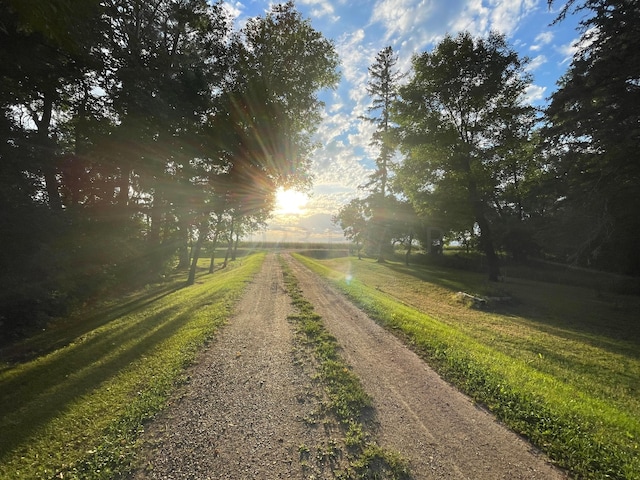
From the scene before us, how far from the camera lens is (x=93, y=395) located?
5.27 meters

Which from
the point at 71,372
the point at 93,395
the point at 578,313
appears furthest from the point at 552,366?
the point at 71,372

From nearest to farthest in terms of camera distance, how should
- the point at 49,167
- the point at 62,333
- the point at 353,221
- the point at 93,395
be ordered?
the point at 93,395 → the point at 49,167 → the point at 62,333 → the point at 353,221

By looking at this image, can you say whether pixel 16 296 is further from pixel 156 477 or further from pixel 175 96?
pixel 156 477

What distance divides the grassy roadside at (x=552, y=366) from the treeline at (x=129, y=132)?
9339 mm

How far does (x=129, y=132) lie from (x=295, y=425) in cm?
1118

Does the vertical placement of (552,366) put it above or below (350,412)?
below

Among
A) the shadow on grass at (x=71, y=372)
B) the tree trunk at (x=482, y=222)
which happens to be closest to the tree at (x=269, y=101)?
the shadow on grass at (x=71, y=372)

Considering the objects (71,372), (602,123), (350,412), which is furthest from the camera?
(602,123)

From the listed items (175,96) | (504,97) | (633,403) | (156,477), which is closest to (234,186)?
(175,96)

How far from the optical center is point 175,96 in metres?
10.1

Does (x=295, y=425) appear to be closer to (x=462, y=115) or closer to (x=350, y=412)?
(x=350, y=412)

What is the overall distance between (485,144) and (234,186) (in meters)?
16.9

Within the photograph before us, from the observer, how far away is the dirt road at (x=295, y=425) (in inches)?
141

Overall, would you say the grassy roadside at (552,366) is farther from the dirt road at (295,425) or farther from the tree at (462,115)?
the tree at (462,115)
